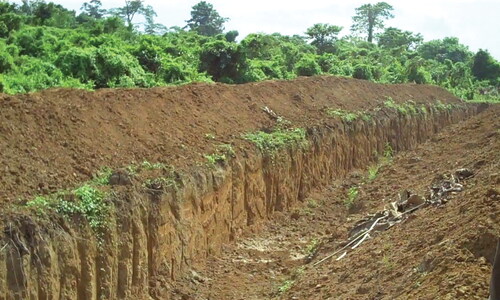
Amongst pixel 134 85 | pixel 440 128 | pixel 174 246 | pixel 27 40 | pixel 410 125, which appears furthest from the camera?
pixel 440 128

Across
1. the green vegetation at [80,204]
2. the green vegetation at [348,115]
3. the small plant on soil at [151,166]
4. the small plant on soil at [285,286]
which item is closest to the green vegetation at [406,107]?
the green vegetation at [348,115]

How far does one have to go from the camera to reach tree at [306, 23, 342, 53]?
162 feet

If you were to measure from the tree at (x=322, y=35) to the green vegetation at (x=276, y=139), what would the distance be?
1227 inches

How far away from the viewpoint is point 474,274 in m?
7.06

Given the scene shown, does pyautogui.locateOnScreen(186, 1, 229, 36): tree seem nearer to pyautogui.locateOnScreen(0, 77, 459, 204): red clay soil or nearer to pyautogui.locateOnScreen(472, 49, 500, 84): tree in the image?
pyautogui.locateOnScreen(472, 49, 500, 84): tree

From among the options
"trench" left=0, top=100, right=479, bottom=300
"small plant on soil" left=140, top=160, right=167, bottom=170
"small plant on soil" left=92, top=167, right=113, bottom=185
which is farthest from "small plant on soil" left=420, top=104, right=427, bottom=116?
"small plant on soil" left=92, top=167, right=113, bottom=185

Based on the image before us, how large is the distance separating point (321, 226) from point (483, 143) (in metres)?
7.24

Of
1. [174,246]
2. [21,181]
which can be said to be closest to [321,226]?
[174,246]

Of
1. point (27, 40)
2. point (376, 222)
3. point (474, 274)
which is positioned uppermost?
point (27, 40)

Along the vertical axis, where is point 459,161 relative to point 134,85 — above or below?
below

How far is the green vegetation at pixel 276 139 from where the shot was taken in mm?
16922

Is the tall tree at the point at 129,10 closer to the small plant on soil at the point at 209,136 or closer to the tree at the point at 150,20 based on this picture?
the tree at the point at 150,20

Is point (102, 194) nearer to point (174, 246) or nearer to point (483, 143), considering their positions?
point (174, 246)

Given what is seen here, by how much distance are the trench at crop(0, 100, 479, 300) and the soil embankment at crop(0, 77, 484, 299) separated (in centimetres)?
2
